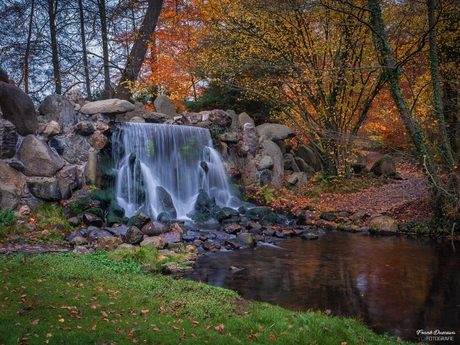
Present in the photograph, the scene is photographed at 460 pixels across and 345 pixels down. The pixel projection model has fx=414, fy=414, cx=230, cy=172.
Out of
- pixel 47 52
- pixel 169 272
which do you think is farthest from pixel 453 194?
pixel 47 52

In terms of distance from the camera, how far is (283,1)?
14430 millimetres

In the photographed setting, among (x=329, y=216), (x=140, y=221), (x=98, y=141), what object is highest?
(x=98, y=141)

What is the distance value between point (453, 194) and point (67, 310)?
9.56 meters

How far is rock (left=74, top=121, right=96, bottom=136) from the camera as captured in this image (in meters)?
12.3

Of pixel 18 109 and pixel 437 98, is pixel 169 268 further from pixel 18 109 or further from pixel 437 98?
pixel 437 98

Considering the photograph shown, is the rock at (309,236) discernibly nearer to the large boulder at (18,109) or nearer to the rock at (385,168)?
the large boulder at (18,109)

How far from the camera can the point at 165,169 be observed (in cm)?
1423

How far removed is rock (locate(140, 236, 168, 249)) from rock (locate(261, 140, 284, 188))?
830 cm

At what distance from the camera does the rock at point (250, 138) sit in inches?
671

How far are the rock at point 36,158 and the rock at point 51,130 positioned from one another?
1.02 feet

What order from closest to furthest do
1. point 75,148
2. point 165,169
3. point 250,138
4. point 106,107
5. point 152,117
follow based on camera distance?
point 75,148
point 106,107
point 165,169
point 152,117
point 250,138

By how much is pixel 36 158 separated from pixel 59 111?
179 cm

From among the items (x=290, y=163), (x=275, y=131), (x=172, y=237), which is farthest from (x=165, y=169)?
(x=290, y=163)

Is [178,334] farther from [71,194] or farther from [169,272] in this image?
[71,194]
